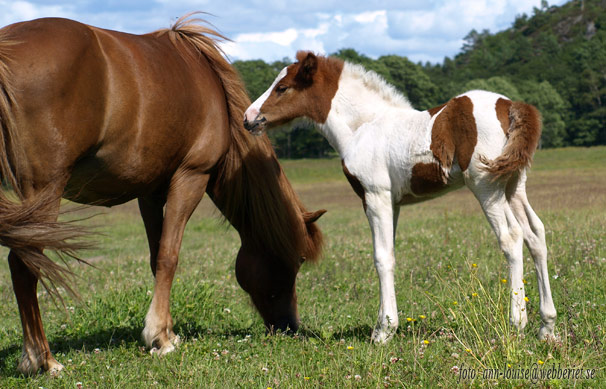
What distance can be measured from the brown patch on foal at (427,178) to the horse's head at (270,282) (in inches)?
51.8

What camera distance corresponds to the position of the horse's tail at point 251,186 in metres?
5.65

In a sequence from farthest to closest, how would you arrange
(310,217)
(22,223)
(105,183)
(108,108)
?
(310,217) < (105,183) < (108,108) < (22,223)

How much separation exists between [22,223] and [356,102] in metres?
2.87

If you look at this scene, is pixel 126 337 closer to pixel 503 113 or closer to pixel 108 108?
pixel 108 108

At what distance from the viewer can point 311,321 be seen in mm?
5992

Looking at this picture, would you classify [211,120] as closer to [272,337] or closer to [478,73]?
[272,337]

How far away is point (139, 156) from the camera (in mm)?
4715

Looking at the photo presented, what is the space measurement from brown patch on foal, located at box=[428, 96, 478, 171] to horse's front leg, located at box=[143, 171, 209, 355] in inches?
80.1

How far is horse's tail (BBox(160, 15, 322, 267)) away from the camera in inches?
223

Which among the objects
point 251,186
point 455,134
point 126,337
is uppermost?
point 455,134

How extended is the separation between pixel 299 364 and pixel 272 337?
3.03 ft

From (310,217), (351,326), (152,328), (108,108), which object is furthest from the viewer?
(310,217)

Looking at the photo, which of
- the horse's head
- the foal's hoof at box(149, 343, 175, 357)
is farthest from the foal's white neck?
the foal's hoof at box(149, 343, 175, 357)

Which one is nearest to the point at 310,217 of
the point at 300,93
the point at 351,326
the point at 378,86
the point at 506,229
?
the point at 351,326
